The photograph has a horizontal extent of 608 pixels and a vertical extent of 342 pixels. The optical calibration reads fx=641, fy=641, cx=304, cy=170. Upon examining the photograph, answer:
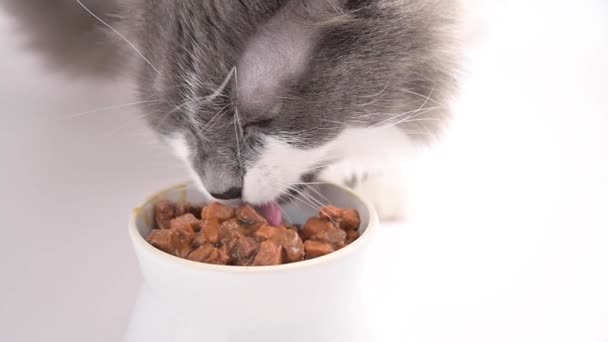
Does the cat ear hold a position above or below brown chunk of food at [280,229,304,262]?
above

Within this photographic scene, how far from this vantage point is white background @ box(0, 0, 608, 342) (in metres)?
0.91

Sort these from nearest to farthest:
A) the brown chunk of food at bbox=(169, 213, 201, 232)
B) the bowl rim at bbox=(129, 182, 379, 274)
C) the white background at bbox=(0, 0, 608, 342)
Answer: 1. the bowl rim at bbox=(129, 182, 379, 274)
2. the brown chunk of food at bbox=(169, 213, 201, 232)
3. the white background at bbox=(0, 0, 608, 342)

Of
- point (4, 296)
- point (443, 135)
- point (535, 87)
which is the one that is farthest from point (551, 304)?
point (4, 296)

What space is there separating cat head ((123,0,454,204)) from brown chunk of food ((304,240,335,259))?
4.9 inches

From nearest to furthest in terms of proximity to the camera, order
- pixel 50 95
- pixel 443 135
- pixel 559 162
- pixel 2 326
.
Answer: pixel 2 326, pixel 443 135, pixel 559 162, pixel 50 95

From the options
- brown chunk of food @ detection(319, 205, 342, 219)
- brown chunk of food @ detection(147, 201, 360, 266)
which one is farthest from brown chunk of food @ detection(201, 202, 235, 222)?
Answer: brown chunk of food @ detection(319, 205, 342, 219)

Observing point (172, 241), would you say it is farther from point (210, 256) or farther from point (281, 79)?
point (281, 79)

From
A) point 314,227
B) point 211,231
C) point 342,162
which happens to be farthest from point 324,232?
point 342,162

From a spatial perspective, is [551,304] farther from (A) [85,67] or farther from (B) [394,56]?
(A) [85,67]

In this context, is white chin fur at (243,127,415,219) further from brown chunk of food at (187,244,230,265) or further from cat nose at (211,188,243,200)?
brown chunk of food at (187,244,230,265)

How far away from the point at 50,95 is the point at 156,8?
2.54 ft

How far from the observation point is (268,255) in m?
0.66

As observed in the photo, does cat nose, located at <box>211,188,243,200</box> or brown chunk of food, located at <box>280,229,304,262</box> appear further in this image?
cat nose, located at <box>211,188,243,200</box>

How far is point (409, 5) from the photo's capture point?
2.54 feet
